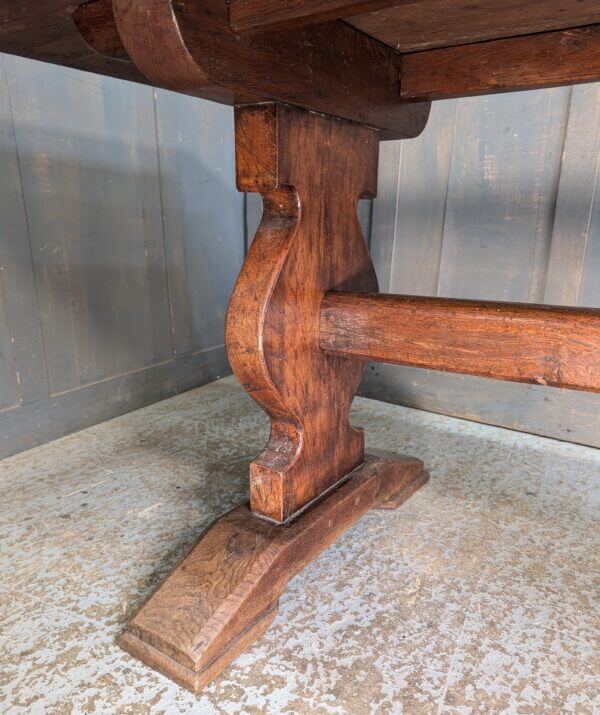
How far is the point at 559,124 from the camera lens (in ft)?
5.69

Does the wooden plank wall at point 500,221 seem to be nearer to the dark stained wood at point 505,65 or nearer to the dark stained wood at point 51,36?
the dark stained wood at point 505,65

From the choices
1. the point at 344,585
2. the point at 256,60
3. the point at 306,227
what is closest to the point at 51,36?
the point at 256,60

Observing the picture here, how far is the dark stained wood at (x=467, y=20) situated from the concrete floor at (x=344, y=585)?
1.05 meters

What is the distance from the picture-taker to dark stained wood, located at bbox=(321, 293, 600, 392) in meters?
0.89

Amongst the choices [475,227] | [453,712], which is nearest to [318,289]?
[453,712]

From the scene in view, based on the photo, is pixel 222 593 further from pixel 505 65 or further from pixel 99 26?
pixel 505 65

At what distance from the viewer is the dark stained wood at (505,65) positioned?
1004 millimetres

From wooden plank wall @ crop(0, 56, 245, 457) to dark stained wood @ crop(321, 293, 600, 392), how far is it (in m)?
1.08

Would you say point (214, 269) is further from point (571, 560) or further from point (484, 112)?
point (571, 560)

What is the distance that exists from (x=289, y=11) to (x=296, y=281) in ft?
1.46

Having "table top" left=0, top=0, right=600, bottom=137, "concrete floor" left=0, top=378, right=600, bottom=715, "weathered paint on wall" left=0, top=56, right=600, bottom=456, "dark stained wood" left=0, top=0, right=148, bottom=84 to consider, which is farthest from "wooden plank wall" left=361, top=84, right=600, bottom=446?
"dark stained wood" left=0, top=0, right=148, bottom=84

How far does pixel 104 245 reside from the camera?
6.28ft

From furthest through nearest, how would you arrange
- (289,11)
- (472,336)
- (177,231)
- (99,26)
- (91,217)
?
(177,231) → (91,217) → (472,336) → (99,26) → (289,11)

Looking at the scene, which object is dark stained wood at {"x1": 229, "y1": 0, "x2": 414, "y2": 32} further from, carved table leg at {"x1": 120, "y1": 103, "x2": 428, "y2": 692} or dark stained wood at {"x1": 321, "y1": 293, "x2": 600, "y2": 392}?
dark stained wood at {"x1": 321, "y1": 293, "x2": 600, "y2": 392}
